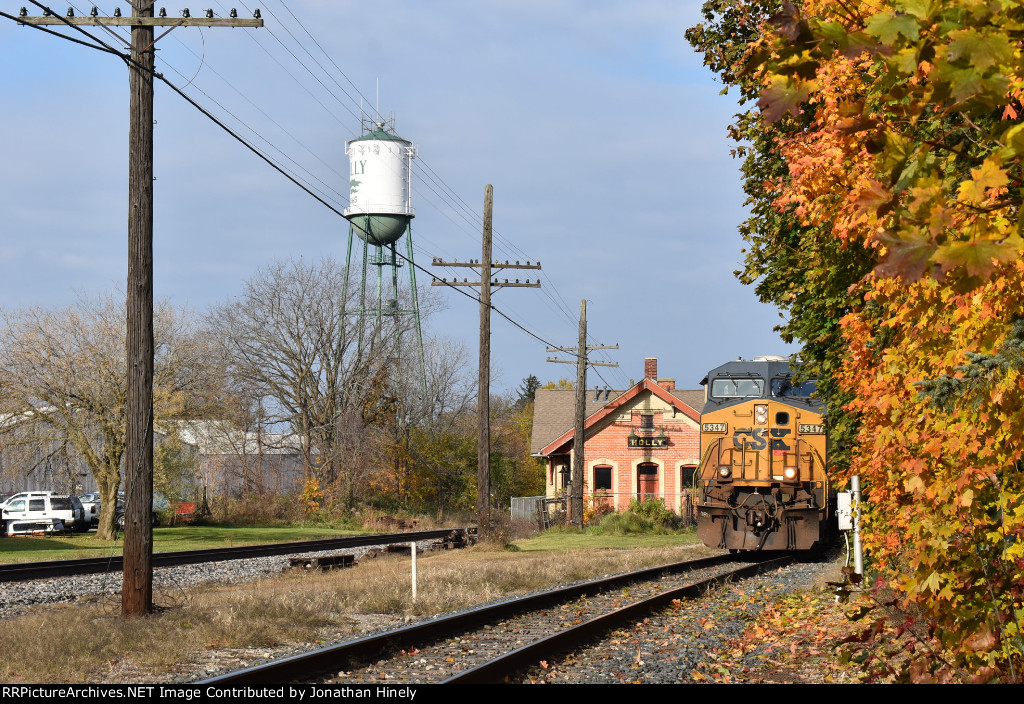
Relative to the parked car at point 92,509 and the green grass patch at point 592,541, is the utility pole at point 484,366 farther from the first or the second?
the parked car at point 92,509

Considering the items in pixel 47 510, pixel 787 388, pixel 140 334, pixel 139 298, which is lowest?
pixel 47 510

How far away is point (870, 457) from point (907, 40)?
6616 millimetres

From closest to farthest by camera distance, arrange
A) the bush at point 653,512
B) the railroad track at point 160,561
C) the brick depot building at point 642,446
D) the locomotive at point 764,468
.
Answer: the railroad track at point 160,561 < the locomotive at point 764,468 < the bush at point 653,512 < the brick depot building at point 642,446

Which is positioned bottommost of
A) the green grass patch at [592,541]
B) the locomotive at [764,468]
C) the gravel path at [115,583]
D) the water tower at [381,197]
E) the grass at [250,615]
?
the green grass patch at [592,541]

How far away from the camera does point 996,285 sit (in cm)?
508

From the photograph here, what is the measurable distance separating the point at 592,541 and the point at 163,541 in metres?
14.6

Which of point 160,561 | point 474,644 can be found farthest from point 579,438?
point 474,644

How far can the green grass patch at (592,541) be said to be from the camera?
2980 cm

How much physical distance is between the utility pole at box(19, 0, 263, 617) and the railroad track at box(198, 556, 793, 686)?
4121 millimetres

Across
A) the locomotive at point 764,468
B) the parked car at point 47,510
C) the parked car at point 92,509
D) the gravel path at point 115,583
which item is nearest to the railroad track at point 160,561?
the gravel path at point 115,583

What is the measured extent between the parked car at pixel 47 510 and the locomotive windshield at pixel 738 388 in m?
28.2

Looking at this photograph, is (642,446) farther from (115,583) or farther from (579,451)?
(115,583)

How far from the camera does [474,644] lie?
11.0 m
